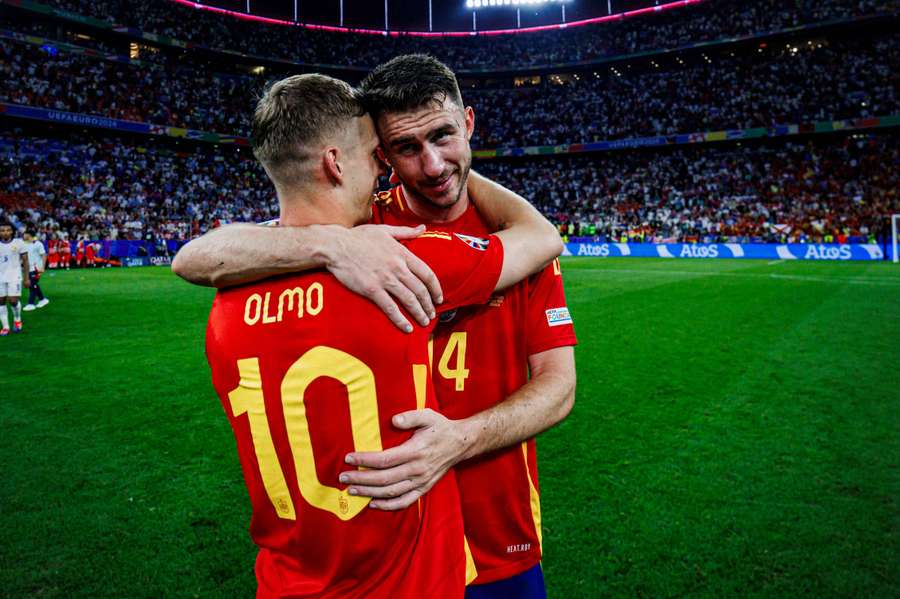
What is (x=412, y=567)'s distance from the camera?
144cm

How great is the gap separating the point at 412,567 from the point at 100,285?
20.2 m

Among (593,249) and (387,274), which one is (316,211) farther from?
(593,249)

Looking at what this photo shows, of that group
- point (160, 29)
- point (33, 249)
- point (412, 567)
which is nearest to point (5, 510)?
point (412, 567)

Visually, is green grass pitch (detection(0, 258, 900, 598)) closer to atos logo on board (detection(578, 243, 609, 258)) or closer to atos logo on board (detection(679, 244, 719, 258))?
atos logo on board (detection(679, 244, 719, 258))

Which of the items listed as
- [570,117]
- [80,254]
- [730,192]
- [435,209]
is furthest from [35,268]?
[570,117]

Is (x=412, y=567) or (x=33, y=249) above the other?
(x=33, y=249)

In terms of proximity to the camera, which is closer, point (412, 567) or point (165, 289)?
point (412, 567)

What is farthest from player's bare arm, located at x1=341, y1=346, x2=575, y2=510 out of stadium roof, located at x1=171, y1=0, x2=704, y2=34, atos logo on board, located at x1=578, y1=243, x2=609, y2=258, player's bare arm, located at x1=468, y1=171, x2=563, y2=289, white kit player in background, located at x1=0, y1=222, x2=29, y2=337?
stadium roof, located at x1=171, y1=0, x2=704, y2=34

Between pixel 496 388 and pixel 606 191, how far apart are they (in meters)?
44.2

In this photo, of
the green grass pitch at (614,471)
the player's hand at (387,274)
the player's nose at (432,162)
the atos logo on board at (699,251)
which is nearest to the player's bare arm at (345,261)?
the player's hand at (387,274)

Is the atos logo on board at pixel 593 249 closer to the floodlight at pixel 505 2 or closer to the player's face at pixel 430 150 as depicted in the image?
the floodlight at pixel 505 2

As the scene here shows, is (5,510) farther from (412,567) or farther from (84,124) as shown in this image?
(84,124)

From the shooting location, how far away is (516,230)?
77.8 inches

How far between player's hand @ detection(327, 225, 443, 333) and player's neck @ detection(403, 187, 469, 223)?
82cm
